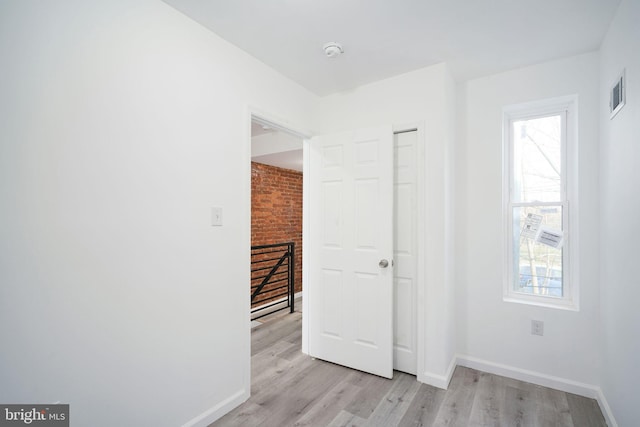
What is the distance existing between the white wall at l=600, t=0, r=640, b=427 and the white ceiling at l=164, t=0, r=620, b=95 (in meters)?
0.27

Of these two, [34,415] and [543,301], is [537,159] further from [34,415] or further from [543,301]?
[34,415]

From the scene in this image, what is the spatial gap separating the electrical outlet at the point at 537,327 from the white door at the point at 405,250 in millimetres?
918

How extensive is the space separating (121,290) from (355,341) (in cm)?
190

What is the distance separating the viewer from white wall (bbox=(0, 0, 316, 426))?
123 centimetres

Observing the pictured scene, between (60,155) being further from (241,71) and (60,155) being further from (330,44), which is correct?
(330,44)

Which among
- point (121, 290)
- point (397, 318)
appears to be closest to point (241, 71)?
point (121, 290)

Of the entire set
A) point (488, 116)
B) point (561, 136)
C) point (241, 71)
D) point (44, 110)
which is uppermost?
point (241, 71)

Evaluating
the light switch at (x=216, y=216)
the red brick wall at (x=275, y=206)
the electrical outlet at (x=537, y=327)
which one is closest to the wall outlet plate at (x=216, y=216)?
the light switch at (x=216, y=216)

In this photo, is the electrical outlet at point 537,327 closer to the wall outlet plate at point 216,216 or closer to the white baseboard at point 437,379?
the white baseboard at point 437,379

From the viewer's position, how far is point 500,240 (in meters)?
2.56

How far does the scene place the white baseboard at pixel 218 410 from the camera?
1.86 meters

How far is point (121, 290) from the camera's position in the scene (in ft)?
5.00

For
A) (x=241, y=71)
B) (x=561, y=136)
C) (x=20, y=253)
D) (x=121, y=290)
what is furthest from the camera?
(x=561, y=136)

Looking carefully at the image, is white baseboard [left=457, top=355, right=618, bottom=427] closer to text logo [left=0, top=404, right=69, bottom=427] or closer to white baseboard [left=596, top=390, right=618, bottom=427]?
white baseboard [left=596, top=390, right=618, bottom=427]
